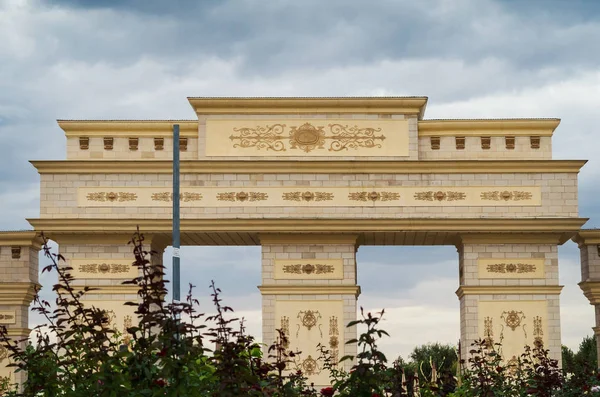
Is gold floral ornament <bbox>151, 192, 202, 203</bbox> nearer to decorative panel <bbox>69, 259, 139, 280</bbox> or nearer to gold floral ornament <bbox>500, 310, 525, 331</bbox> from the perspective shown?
decorative panel <bbox>69, 259, 139, 280</bbox>

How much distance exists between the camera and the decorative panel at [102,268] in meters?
27.8

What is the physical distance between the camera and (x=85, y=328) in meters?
8.87

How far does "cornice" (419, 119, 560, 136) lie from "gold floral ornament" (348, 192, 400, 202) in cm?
201

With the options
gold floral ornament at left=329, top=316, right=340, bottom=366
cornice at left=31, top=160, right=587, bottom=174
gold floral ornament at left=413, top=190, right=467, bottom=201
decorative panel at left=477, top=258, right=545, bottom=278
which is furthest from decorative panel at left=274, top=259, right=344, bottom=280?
decorative panel at left=477, top=258, right=545, bottom=278

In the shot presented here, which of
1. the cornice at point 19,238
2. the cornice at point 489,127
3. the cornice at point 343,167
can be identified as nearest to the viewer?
the cornice at point 343,167

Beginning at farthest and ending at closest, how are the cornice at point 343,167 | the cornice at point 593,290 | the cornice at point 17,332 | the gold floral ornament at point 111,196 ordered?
the cornice at point 17,332, the cornice at point 593,290, the gold floral ornament at point 111,196, the cornice at point 343,167

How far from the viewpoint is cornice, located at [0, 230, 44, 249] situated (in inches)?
1164

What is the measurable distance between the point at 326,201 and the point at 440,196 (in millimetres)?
3131

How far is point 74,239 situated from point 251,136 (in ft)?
18.5

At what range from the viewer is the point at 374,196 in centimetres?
2792

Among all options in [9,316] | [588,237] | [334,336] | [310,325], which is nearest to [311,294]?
[310,325]

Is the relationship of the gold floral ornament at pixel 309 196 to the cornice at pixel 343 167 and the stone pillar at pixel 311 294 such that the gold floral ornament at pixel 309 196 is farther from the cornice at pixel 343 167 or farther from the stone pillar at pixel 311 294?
the stone pillar at pixel 311 294

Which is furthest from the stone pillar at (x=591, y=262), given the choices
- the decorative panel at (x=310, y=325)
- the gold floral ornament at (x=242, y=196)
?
the gold floral ornament at (x=242, y=196)

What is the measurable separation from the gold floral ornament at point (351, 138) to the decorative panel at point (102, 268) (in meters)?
6.52
